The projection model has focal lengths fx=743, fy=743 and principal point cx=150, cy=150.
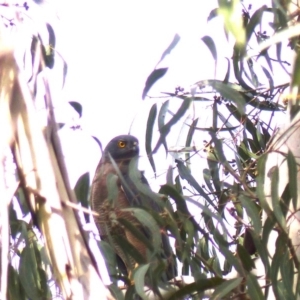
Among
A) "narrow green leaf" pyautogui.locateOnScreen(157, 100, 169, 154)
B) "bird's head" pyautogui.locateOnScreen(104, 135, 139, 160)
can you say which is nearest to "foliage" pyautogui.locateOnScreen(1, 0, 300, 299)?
"narrow green leaf" pyautogui.locateOnScreen(157, 100, 169, 154)

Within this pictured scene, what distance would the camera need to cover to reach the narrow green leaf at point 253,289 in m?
1.95

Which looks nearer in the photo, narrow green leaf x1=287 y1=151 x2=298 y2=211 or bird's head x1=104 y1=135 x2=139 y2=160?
narrow green leaf x1=287 y1=151 x2=298 y2=211

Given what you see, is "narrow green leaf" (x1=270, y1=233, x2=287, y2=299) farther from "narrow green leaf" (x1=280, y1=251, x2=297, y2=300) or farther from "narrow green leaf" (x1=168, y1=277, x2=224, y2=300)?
"narrow green leaf" (x1=168, y1=277, x2=224, y2=300)

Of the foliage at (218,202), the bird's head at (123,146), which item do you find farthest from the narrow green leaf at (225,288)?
the bird's head at (123,146)

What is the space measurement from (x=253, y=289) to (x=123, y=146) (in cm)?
290

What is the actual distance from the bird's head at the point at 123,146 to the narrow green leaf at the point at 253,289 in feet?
9.19

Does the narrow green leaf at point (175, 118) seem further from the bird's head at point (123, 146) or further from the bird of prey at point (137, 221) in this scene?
the bird's head at point (123, 146)

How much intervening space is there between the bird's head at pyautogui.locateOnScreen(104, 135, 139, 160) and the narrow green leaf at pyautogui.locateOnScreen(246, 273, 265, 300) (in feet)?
9.19

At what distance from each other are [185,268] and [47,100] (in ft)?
4.48

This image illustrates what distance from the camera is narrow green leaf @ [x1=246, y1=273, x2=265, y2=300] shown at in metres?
1.95

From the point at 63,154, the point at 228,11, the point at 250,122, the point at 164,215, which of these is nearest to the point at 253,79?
the point at 250,122

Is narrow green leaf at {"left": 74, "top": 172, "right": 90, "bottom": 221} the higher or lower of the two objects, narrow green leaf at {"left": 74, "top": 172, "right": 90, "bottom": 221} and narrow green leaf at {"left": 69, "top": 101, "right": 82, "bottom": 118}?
the lower

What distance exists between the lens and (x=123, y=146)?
4.80m

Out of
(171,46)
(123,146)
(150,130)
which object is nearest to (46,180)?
(171,46)
